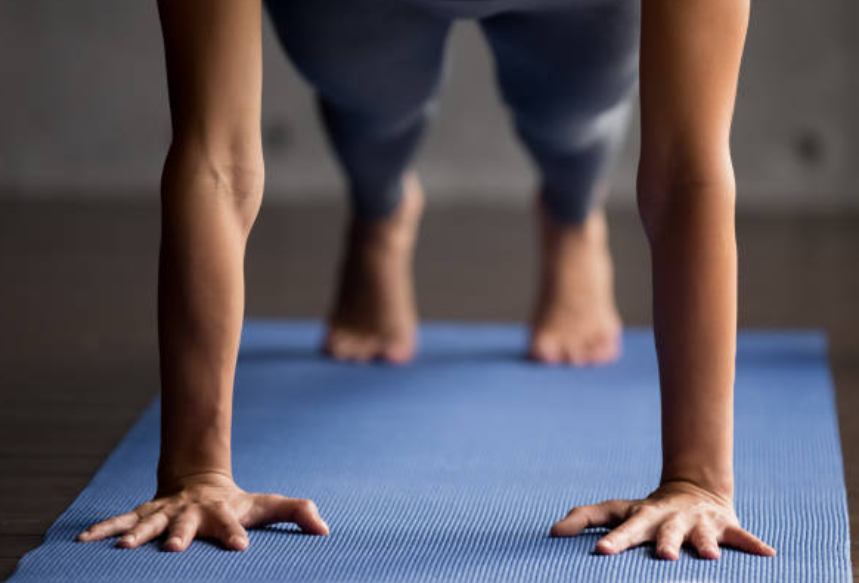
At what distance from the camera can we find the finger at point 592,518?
4.01ft

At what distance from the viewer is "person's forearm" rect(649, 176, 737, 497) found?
1195mm

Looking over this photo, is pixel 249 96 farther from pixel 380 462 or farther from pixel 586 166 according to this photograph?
pixel 586 166

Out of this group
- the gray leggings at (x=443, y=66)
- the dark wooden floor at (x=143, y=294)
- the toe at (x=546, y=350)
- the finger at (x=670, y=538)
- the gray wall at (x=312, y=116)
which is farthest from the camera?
the gray wall at (x=312, y=116)

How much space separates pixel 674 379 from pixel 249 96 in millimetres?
479

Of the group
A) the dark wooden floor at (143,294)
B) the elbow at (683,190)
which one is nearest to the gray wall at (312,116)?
the dark wooden floor at (143,294)

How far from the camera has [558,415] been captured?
1.75 m

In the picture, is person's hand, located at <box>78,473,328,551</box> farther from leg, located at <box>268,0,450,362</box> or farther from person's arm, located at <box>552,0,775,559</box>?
leg, located at <box>268,0,450,362</box>

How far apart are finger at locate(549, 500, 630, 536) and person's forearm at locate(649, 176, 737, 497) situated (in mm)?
57

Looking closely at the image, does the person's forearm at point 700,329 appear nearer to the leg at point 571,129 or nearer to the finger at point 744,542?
the finger at point 744,542

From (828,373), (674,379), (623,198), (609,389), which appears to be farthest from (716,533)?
(623,198)

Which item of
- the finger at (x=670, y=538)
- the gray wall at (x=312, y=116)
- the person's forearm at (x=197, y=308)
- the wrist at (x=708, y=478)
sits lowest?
the gray wall at (x=312, y=116)

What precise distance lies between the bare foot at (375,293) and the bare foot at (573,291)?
0.22m

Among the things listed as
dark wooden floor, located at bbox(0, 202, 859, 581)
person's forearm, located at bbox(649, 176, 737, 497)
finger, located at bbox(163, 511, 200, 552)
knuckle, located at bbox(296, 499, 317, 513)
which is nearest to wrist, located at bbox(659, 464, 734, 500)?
person's forearm, located at bbox(649, 176, 737, 497)

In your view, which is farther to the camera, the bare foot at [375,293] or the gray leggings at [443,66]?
the bare foot at [375,293]
